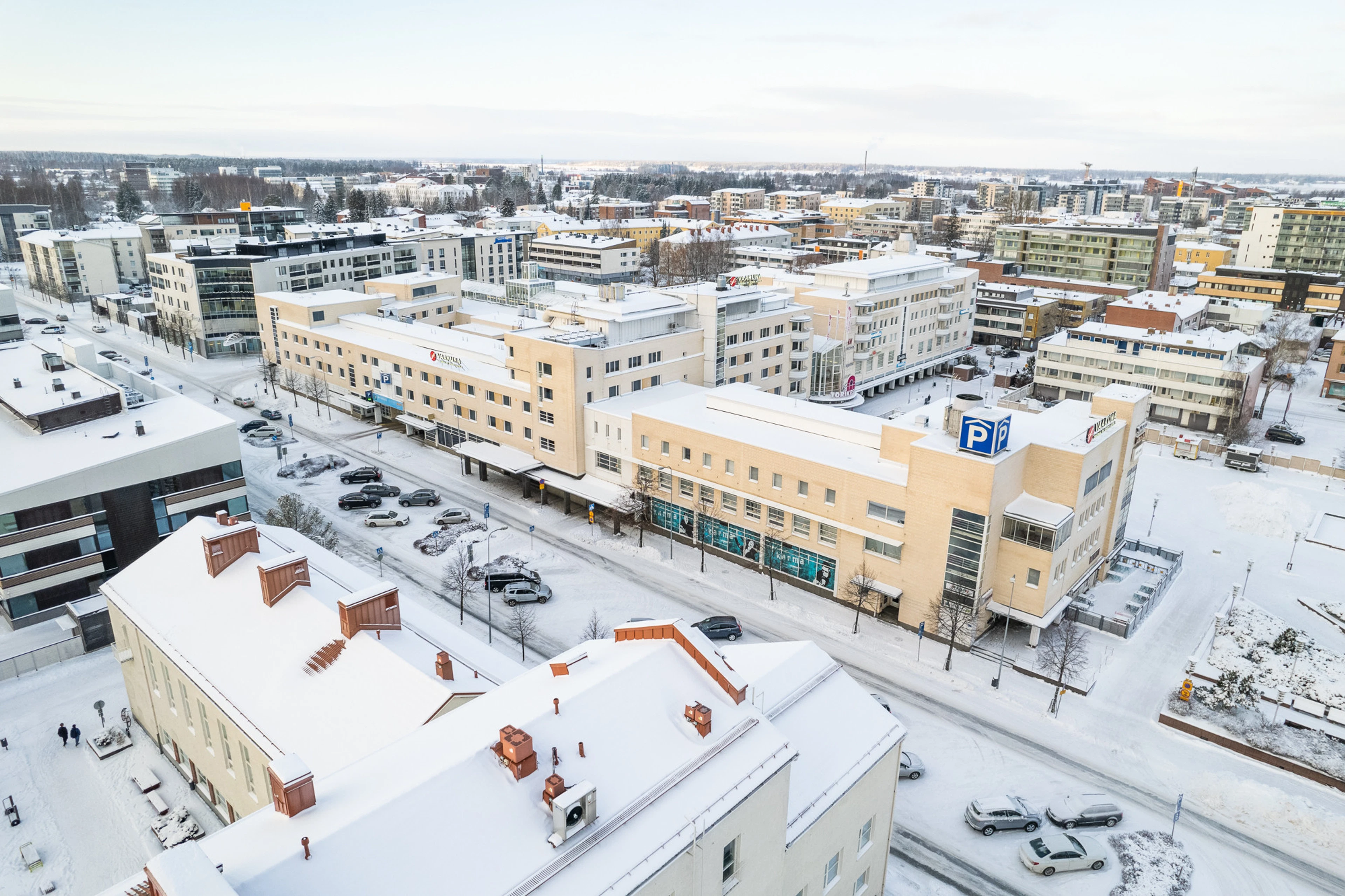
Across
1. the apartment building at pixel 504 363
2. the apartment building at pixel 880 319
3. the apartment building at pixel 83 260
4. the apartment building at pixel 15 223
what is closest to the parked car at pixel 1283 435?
the apartment building at pixel 880 319

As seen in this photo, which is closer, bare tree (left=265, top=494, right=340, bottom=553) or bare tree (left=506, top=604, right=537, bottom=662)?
bare tree (left=506, top=604, right=537, bottom=662)

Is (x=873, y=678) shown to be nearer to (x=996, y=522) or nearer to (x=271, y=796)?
(x=996, y=522)

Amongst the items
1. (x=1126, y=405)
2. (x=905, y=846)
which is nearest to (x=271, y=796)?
(x=905, y=846)

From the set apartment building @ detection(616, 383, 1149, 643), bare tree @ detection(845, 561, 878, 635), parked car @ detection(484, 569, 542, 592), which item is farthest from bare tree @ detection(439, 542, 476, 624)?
bare tree @ detection(845, 561, 878, 635)

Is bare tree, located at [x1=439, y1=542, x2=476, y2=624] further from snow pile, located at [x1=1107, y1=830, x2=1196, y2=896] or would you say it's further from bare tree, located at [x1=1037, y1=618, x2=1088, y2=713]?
snow pile, located at [x1=1107, y1=830, x2=1196, y2=896]

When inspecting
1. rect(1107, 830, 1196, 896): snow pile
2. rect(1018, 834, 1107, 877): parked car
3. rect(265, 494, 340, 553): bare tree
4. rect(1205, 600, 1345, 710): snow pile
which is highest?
rect(265, 494, 340, 553): bare tree
